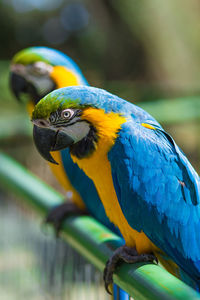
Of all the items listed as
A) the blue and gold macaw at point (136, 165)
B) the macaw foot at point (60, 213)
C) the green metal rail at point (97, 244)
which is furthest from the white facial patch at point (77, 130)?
the macaw foot at point (60, 213)

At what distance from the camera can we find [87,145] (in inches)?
39.2

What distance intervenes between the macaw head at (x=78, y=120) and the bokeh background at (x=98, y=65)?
1.36 ft

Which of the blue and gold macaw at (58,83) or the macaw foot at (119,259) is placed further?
the blue and gold macaw at (58,83)

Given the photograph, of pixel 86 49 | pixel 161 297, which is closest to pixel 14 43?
pixel 86 49

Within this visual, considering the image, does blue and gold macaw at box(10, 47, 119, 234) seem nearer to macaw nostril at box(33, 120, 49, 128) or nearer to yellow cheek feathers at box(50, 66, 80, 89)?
yellow cheek feathers at box(50, 66, 80, 89)

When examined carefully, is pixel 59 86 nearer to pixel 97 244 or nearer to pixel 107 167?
pixel 107 167

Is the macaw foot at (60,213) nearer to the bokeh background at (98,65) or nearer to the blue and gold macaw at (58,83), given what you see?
the blue and gold macaw at (58,83)

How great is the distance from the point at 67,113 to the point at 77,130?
6 centimetres

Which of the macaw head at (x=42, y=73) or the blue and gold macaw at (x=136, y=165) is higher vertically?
the macaw head at (x=42, y=73)

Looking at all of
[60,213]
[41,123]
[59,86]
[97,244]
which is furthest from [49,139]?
[59,86]

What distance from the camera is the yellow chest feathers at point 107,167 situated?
983 millimetres

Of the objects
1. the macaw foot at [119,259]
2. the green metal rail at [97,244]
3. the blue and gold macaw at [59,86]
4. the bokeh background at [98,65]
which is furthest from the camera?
the bokeh background at [98,65]

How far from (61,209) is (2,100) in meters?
3.15

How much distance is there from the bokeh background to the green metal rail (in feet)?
0.65
